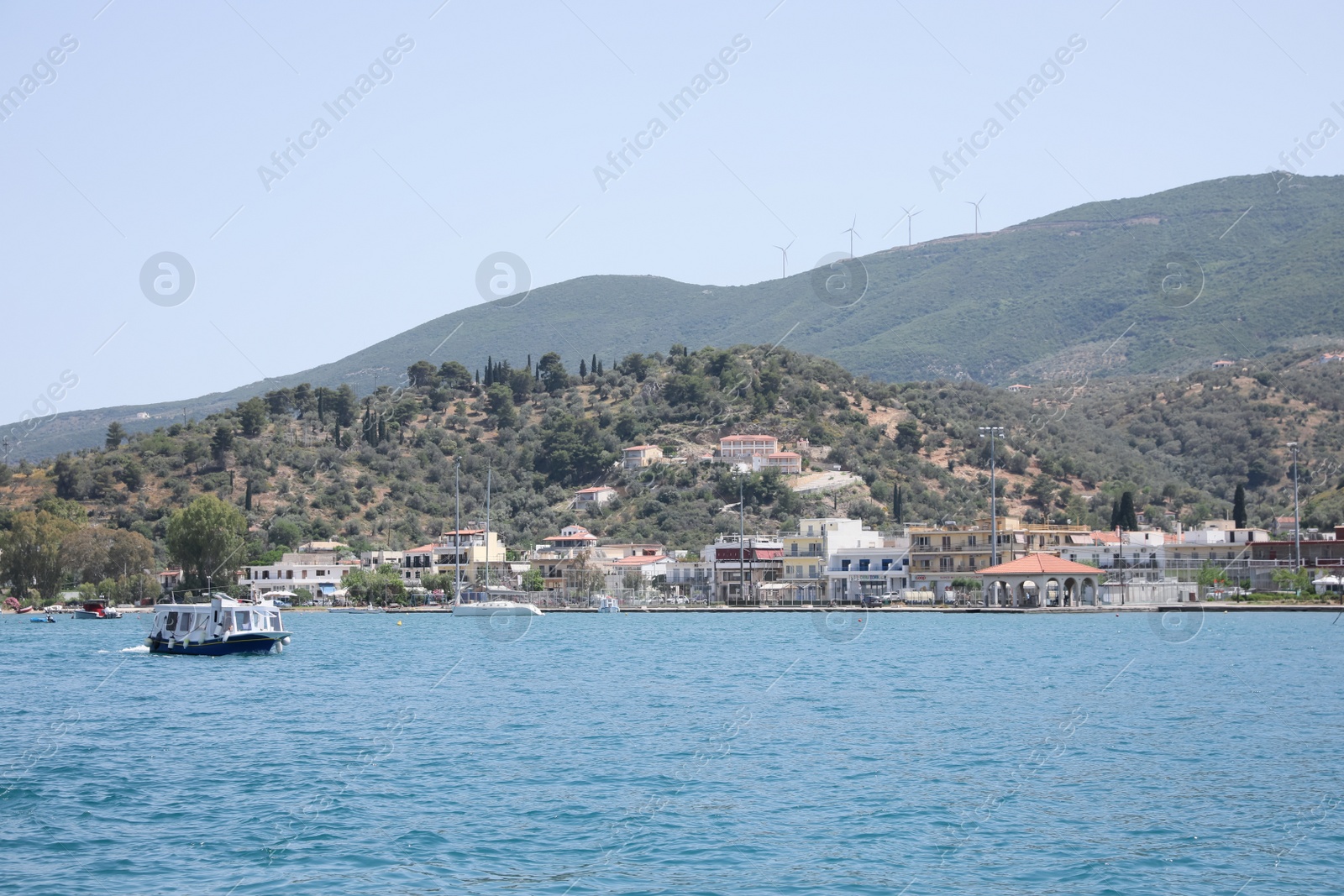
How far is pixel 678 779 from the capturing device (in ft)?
74.1

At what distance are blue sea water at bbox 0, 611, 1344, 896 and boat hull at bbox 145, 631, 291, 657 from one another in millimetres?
5375

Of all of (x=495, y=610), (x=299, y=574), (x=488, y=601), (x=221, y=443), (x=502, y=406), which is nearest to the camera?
(x=495, y=610)

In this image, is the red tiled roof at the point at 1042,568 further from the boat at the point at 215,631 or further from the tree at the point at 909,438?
the boat at the point at 215,631

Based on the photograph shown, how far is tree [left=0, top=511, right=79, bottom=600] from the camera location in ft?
323

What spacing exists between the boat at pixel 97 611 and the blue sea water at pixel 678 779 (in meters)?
45.4

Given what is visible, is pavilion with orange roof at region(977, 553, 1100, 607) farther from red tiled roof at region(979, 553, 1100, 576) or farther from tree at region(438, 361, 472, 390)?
tree at region(438, 361, 472, 390)

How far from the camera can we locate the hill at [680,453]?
4732 inches

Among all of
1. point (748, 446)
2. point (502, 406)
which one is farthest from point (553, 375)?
point (748, 446)

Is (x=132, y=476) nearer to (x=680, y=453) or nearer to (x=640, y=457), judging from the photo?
(x=640, y=457)

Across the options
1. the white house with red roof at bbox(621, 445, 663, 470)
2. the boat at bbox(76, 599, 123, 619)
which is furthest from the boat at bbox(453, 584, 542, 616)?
the white house with red roof at bbox(621, 445, 663, 470)

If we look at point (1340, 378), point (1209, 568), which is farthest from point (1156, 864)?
point (1340, 378)

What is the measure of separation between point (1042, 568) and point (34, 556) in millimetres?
68239

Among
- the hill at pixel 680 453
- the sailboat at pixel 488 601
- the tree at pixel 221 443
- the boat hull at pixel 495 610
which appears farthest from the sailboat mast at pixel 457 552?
the tree at pixel 221 443

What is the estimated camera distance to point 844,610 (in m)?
92.0
